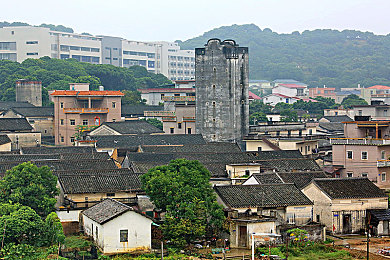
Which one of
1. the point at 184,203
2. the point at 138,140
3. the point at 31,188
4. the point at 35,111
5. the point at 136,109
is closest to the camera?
the point at 184,203

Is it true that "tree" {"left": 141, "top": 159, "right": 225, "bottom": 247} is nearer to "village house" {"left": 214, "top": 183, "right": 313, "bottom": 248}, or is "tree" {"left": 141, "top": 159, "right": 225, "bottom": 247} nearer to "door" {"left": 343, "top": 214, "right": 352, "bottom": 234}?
"village house" {"left": 214, "top": 183, "right": 313, "bottom": 248}

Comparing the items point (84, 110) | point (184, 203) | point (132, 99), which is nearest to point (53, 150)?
point (84, 110)

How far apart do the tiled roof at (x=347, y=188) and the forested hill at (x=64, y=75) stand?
61.2 metres

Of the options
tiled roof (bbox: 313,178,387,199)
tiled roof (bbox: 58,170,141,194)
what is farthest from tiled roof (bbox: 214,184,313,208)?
tiled roof (bbox: 58,170,141,194)

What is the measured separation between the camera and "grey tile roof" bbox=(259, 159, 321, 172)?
45.9m

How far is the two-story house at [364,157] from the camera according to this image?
145ft

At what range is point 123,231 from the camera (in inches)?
1213

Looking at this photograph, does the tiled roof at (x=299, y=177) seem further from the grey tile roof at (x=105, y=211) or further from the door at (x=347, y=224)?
the grey tile roof at (x=105, y=211)

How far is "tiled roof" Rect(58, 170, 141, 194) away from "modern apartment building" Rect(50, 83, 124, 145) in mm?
33452

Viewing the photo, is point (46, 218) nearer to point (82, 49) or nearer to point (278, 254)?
point (278, 254)

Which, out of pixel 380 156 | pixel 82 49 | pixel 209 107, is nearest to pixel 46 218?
pixel 380 156

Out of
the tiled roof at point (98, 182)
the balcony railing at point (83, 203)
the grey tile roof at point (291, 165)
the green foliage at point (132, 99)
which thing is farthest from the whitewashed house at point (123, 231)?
the green foliage at point (132, 99)

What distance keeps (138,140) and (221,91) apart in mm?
9969

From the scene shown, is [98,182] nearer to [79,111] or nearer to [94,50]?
[79,111]
